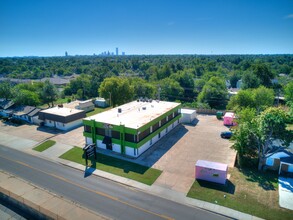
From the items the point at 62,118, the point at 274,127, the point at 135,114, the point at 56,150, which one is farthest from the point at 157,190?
the point at 62,118

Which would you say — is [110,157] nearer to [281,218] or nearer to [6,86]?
[281,218]

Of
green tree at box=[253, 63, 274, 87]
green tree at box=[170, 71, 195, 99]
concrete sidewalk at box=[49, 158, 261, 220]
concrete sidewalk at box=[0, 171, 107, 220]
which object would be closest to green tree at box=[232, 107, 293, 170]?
concrete sidewalk at box=[49, 158, 261, 220]

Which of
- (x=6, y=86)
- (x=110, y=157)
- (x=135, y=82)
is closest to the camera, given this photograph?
(x=110, y=157)

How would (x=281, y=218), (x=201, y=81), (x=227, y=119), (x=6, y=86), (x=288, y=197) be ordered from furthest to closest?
1. (x=201, y=81)
2. (x=6, y=86)
3. (x=227, y=119)
4. (x=288, y=197)
5. (x=281, y=218)

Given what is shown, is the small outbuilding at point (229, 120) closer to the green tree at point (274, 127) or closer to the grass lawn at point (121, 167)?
the green tree at point (274, 127)

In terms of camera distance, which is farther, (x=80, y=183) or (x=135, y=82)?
(x=135, y=82)

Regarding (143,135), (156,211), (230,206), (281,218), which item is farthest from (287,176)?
(143,135)
